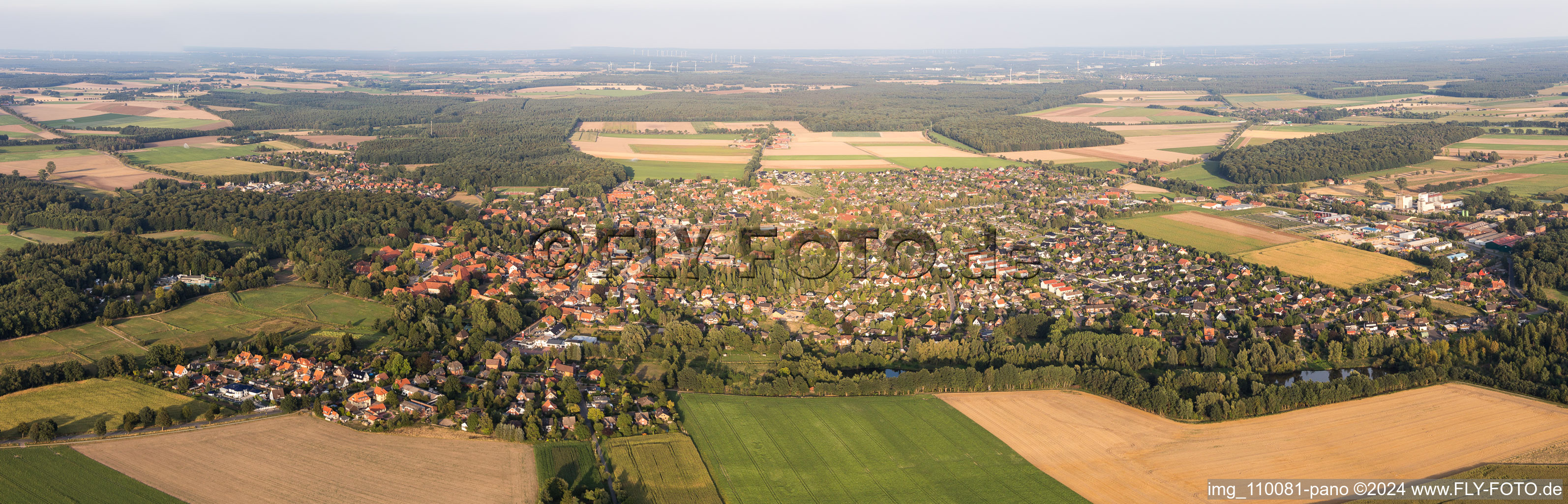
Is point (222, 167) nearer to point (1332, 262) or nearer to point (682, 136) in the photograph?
point (682, 136)

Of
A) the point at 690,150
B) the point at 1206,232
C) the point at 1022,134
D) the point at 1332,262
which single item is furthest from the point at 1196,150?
the point at 690,150

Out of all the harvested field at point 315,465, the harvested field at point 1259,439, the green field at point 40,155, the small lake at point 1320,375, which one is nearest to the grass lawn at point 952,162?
the small lake at point 1320,375

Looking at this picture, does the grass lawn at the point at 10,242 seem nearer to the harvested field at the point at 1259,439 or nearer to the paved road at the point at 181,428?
the paved road at the point at 181,428

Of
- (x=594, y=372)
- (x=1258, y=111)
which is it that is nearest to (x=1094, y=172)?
(x=594, y=372)

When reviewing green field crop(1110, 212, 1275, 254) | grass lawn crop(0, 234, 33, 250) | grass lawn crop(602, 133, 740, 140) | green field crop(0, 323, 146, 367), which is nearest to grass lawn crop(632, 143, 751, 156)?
grass lawn crop(602, 133, 740, 140)

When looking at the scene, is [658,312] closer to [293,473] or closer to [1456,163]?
[293,473]

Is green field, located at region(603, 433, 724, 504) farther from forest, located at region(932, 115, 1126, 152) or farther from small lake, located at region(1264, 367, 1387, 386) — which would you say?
forest, located at region(932, 115, 1126, 152)

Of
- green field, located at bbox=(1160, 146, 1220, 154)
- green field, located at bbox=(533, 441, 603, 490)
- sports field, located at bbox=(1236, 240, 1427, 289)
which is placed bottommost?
green field, located at bbox=(533, 441, 603, 490)
